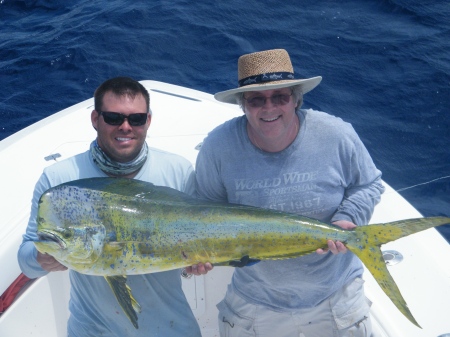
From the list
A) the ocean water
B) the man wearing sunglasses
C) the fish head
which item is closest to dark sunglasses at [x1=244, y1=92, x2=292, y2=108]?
the man wearing sunglasses

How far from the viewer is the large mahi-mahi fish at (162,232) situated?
224 centimetres

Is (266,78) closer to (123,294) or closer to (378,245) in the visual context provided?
(378,245)

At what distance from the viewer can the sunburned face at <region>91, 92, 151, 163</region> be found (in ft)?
7.81

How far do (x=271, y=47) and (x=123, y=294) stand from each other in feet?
20.2

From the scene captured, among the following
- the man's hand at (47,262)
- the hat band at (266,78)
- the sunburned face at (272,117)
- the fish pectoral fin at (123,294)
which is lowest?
the fish pectoral fin at (123,294)

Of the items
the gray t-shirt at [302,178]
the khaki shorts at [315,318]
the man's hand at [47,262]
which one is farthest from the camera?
the khaki shorts at [315,318]

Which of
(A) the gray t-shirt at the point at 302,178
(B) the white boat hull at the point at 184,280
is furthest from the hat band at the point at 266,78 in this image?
(B) the white boat hull at the point at 184,280

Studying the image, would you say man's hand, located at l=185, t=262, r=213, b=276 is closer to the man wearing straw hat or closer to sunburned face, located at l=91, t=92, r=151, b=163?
the man wearing straw hat

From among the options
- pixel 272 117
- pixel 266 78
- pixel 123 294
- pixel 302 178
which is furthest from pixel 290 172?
pixel 123 294

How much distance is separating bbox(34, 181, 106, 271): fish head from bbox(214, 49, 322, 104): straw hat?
0.88 metres

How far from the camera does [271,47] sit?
26.1ft

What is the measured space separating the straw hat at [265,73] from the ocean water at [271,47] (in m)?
3.29

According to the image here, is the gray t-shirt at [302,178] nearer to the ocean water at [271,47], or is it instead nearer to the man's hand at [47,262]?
the man's hand at [47,262]

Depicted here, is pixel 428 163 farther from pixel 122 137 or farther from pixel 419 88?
pixel 122 137
